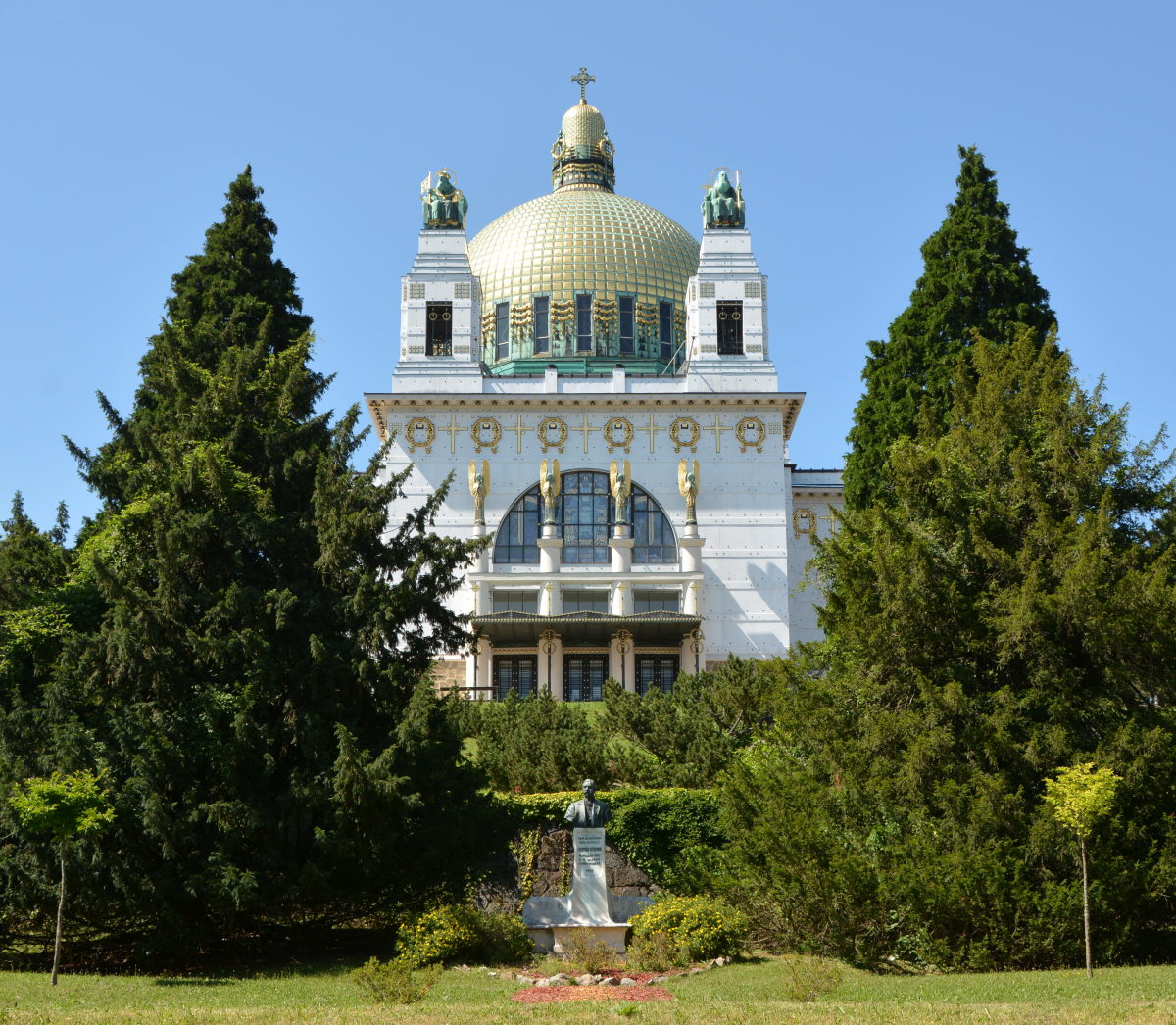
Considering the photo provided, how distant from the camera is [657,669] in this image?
50125 millimetres

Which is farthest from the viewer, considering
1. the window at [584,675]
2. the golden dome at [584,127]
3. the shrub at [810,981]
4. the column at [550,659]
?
the golden dome at [584,127]

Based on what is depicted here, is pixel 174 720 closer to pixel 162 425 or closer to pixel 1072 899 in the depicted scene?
pixel 162 425

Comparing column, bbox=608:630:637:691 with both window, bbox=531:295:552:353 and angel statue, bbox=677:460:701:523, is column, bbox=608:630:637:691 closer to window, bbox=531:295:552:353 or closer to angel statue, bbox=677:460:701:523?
angel statue, bbox=677:460:701:523

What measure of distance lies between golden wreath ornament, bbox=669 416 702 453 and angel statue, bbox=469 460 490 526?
21.6ft

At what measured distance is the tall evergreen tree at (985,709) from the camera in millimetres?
19312

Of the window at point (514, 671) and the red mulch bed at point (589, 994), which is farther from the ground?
the window at point (514, 671)

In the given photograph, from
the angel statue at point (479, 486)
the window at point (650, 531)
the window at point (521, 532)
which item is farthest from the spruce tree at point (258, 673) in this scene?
the window at point (650, 531)

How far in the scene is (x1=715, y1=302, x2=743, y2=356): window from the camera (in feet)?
184

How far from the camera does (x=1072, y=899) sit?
18.9 metres

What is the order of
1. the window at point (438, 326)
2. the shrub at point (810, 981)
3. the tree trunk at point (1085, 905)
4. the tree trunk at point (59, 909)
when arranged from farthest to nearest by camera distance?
the window at point (438, 326) → the tree trunk at point (59, 909) → the tree trunk at point (1085, 905) → the shrub at point (810, 981)

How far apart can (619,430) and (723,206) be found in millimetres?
9768

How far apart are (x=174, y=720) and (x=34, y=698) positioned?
8.37 feet

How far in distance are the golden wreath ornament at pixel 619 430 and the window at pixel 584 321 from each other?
6.53m

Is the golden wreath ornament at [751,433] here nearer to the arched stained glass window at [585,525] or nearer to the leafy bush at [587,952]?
the arched stained glass window at [585,525]
